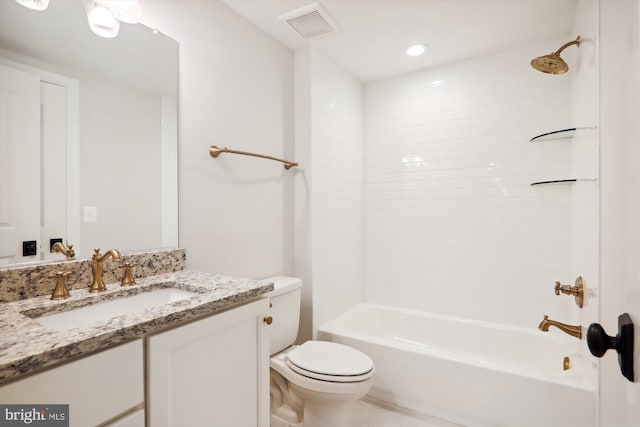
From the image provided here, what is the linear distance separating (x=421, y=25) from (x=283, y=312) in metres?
1.94

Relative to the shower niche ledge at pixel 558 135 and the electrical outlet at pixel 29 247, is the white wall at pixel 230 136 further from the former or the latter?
the shower niche ledge at pixel 558 135

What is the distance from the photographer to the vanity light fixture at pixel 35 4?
1135 millimetres

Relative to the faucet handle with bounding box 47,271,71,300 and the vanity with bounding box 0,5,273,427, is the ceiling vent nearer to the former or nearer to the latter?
the vanity with bounding box 0,5,273,427

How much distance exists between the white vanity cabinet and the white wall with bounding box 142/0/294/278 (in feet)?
2.74

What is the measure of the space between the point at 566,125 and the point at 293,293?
6.89ft

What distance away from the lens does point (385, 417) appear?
197cm

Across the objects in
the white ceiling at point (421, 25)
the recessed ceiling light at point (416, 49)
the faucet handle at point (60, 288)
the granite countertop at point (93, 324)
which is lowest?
the granite countertop at point (93, 324)

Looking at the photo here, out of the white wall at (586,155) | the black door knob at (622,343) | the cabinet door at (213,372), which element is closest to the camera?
the black door knob at (622,343)

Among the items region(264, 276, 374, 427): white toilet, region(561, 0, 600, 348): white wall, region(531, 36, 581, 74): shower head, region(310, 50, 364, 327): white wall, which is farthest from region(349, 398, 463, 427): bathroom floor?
region(531, 36, 581, 74): shower head

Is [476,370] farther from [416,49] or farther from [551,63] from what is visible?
[416,49]

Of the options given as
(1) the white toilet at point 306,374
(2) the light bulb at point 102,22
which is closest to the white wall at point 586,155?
(1) the white toilet at point 306,374

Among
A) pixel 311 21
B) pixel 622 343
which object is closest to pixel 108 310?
pixel 622 343

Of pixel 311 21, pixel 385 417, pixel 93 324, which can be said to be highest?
pixel 311 21

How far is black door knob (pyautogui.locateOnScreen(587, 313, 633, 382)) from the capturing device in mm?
489
